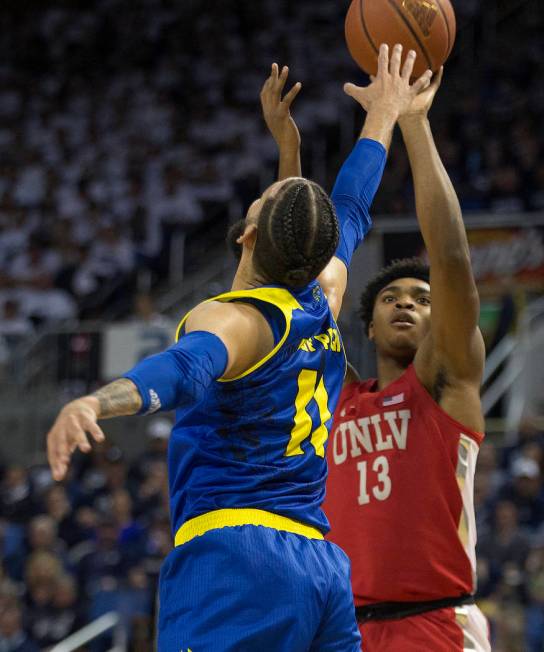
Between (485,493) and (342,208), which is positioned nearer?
(342,208)

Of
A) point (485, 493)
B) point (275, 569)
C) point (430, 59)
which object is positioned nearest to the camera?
point (275, 569)

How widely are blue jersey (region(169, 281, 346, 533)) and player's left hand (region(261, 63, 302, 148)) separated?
1.37m

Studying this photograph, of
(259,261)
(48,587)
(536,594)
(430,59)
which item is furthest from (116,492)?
(259,261)

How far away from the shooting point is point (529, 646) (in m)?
7.18

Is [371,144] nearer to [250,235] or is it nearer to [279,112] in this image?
[279,112]

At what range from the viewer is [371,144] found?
3.86 m

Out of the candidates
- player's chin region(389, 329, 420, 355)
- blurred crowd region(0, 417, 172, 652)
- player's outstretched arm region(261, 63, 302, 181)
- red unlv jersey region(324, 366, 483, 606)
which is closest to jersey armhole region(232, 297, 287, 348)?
red unlv jersey region(324, 366, 483, 606)

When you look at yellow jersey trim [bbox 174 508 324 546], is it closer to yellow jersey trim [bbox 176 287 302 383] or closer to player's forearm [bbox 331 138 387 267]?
yellow jersey trim [bbox 176 287 302 383]

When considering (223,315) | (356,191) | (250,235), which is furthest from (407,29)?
(223,315)

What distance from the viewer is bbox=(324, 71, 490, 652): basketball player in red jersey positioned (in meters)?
3.68

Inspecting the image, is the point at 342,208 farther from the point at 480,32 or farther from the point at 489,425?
the point at 480,32

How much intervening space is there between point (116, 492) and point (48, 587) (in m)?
1.26

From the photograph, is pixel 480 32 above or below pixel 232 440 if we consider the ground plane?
above

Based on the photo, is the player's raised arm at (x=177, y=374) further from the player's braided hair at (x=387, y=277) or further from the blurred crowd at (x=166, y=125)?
the blurred crowd at (x=166, y=125)
